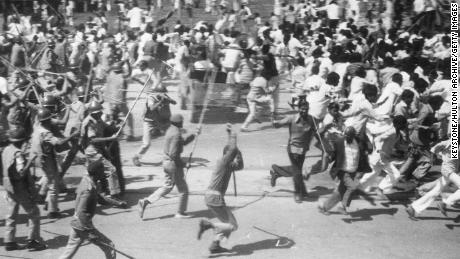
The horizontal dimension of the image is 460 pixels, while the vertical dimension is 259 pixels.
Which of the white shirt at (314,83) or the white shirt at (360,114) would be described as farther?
the white shirt at (314,83)

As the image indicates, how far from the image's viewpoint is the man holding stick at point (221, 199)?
809cm

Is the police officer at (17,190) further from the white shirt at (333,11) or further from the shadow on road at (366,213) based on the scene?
the white shirt at (333,11)

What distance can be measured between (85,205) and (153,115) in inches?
184

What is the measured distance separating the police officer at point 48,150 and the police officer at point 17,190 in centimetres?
75

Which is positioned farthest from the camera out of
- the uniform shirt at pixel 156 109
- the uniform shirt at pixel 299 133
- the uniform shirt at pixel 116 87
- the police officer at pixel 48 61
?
the police officer at pixel 48 61

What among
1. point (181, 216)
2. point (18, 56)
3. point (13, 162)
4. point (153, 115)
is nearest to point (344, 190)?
point (181, 216)

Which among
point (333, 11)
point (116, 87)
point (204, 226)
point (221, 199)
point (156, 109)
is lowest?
point (204, 226)

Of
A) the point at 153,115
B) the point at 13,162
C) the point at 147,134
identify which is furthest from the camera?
the point at 153,115

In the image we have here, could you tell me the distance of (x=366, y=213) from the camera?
9.73 metres

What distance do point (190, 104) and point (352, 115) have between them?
5.49 meters

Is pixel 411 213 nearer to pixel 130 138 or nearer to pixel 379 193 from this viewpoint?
pixel 379 193

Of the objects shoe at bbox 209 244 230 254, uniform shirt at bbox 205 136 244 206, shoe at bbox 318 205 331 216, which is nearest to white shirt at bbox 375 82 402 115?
shoe at bbox 318 205 331 216

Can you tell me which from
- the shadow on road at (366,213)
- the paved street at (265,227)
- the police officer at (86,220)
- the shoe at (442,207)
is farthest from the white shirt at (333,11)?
the police officer at (86,220)

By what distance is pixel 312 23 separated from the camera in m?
20.9
